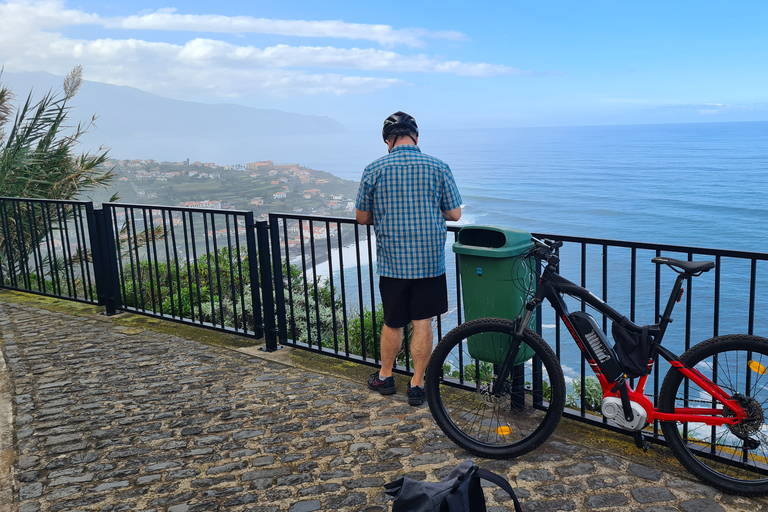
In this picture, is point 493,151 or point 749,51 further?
point 749,51

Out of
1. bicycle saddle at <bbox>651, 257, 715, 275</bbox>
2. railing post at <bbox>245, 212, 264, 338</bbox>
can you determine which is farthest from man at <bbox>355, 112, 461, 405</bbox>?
railing post at <bbox>245, 212, 264, 338</bbox>

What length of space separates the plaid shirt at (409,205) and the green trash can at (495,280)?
0.25 metres

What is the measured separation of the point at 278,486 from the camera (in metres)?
3.01

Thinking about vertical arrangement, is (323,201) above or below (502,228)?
below

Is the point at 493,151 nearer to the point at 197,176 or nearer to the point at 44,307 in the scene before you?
the point at 197,176

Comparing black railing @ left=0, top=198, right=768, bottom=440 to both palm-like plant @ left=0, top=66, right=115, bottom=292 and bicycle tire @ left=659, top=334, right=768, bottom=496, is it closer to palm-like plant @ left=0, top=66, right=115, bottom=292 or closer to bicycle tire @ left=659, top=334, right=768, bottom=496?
bicycle tire @ left=659, top=334, right=768, bottom=496

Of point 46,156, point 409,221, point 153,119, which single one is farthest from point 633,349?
point 153,119

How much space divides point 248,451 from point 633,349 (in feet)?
7.14

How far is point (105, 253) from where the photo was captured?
648 centimetres

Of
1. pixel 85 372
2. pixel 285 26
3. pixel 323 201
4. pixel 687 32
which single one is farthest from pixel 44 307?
pixel 687 32

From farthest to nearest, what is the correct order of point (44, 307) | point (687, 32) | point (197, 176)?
point (687, 32) → point (197, 176) → point (44, 307)

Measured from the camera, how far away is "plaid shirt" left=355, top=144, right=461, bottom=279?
360 cm

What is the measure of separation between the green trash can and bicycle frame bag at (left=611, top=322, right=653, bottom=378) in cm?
50

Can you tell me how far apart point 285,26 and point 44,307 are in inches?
7509
